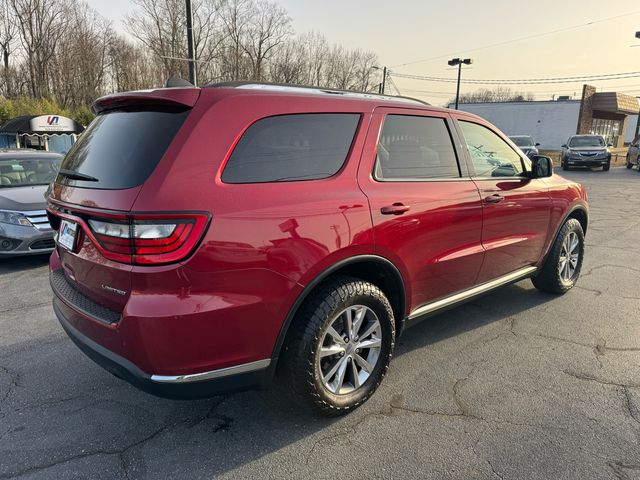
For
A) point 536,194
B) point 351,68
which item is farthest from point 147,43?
point 536,194

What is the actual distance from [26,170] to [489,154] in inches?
260

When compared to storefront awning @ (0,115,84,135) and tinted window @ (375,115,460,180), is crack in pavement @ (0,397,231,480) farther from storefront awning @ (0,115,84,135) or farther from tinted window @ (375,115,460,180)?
storefront awning @ (0,115,84,135)

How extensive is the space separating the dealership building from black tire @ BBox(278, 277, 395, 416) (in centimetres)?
4610

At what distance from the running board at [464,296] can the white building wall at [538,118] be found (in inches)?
1786

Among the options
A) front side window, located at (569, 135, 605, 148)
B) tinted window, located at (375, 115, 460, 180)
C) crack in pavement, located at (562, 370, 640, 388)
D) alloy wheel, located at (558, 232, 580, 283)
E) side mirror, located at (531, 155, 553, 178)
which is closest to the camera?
tinted window, located at (375, 115, 460, 180)

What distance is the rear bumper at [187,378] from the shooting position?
81.2 inches

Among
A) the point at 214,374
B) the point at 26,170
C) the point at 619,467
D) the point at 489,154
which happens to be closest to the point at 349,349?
the point at 214,374

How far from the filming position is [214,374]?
214 centimetres

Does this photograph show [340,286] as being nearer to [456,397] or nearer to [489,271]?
[456,397]

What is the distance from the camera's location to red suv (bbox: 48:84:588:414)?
78.6 inches

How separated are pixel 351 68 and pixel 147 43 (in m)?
26.2

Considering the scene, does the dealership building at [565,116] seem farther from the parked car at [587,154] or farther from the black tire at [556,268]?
the black tire at [556,268]

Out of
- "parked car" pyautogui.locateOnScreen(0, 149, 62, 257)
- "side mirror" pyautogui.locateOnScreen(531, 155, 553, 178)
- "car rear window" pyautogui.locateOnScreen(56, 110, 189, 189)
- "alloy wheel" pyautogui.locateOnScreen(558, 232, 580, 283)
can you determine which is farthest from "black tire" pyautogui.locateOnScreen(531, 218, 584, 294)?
"parked car" pyautogui.locateOnScreen(0, 149, 62, 257)

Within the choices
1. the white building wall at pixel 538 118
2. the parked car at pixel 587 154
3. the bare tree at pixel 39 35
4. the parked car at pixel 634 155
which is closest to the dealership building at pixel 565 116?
the white building wall at pixel 538 118
